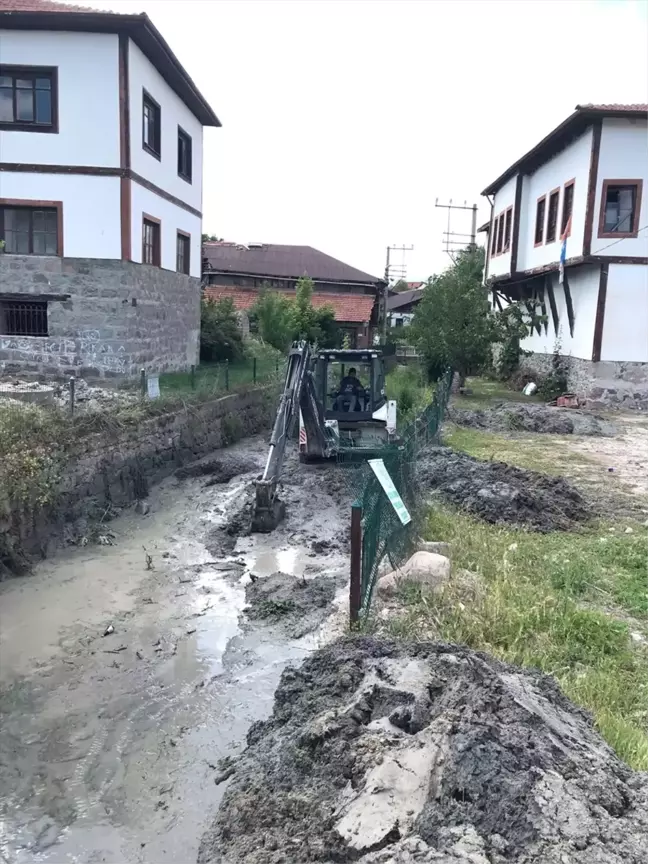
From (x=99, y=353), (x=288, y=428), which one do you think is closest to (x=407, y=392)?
(x=99, y=353)

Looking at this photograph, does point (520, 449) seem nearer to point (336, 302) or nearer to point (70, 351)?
point (70, 351)

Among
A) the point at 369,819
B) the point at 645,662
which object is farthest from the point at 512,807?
the point at 645,662

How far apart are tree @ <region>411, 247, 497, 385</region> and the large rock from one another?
17454mm

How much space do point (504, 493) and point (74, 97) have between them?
12543 mm

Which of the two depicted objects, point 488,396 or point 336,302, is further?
point 336,302

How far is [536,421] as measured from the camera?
19.1 meters

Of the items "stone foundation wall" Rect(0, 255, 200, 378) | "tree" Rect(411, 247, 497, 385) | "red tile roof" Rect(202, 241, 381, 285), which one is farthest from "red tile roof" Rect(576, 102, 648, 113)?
"red tile roof" Rect(202, 241, 381, 285)

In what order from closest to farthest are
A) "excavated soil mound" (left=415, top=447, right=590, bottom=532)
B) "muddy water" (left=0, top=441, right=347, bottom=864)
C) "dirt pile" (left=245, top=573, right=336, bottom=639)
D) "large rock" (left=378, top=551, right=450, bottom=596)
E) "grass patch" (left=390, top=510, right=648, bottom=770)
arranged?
"muddy water" (left=0, top=441, right=347, bottom=864) < "grass patch" (left=390, top=510, right=648, bottom=770) < "large rock" (left=378, top=551, right=450, bottom=596) < "dirt pile" (left=245, top=573, right=336, bottom=639) < "excavated soil mound" (left=415, top=447, right=590, bottom=532)

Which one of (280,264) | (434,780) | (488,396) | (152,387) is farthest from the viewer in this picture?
(280,264)

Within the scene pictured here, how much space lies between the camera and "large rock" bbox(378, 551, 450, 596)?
22.6ft

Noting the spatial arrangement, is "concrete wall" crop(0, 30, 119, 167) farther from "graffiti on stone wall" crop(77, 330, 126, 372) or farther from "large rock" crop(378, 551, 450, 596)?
"large rock" crop(378, 551, 450, 596)

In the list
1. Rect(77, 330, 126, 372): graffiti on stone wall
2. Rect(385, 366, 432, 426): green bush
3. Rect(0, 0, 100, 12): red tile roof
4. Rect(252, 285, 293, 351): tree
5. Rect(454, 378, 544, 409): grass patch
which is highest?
Rect(0, 0, 100, 12): red tile roof

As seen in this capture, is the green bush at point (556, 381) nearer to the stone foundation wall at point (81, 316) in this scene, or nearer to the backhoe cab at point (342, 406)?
the backhoe cab at point (342, 406)

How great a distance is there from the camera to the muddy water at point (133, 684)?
15.1 ft
